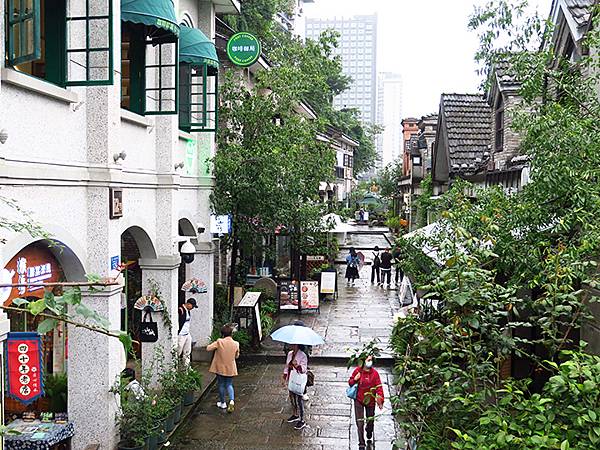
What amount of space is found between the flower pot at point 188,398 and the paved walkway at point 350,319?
452 cm

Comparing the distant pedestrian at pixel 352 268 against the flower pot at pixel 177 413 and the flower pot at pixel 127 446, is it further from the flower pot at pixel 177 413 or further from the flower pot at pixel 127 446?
the flower pot at pixel 127 446

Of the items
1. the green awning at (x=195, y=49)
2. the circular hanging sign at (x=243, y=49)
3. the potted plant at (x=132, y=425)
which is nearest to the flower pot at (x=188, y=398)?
the potted plant at (x=132, y=425)

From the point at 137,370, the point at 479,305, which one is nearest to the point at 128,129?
the point at 137,370

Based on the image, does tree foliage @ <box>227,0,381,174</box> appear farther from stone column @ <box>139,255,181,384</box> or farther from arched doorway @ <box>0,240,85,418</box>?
arched doorway @ <box>0,240,85,418</box>

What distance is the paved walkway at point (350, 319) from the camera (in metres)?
19.3

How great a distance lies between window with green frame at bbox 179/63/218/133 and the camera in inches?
634

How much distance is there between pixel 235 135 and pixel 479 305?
13.8 metres

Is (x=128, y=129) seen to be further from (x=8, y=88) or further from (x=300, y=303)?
(x=300, y=303)

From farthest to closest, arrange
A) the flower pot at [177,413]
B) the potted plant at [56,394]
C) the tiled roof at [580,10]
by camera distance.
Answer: the flower pot at [177,413] < the tiled roof at [580,10] < the potted plant at [56,394]

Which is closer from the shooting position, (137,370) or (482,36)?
(482,36)

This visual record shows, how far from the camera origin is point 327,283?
26.7 meters

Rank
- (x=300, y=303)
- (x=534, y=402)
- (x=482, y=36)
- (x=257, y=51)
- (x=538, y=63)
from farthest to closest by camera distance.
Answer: (x=300, y=303) → (x=257, y=51) → (x=482, y=36) → (x=538, y=63) → (x=534, y=402)

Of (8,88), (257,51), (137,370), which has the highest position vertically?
(257,51)

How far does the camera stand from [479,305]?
6.41 meters
